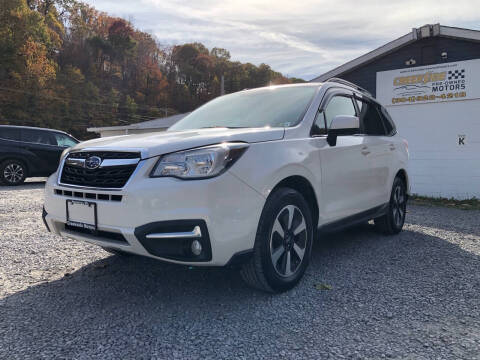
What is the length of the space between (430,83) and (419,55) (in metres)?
0.86

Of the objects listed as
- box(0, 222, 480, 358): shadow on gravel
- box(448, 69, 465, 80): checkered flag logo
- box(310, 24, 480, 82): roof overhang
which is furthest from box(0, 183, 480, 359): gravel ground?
box(310, 24, 480, 82): roof overhang

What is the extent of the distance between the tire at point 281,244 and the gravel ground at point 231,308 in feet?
0.53

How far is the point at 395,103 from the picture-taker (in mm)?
11281

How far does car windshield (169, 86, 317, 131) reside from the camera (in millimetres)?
A: 3656

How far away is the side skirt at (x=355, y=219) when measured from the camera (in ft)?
12.4

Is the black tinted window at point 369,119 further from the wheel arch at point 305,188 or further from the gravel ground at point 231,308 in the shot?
the wheel arch at point 305,188

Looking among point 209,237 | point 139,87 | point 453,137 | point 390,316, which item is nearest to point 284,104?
point 209,237

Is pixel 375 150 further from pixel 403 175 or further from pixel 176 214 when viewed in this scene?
pixel 176 214

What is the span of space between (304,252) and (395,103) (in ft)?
30.0

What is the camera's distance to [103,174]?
2818 mm

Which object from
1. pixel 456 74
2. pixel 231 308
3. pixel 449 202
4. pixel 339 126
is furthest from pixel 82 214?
pixel 456 74

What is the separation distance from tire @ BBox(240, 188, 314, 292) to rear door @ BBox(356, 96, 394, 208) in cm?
146

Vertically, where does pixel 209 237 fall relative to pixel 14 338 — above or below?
above

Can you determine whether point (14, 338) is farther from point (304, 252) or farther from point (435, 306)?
point (435, 306)
